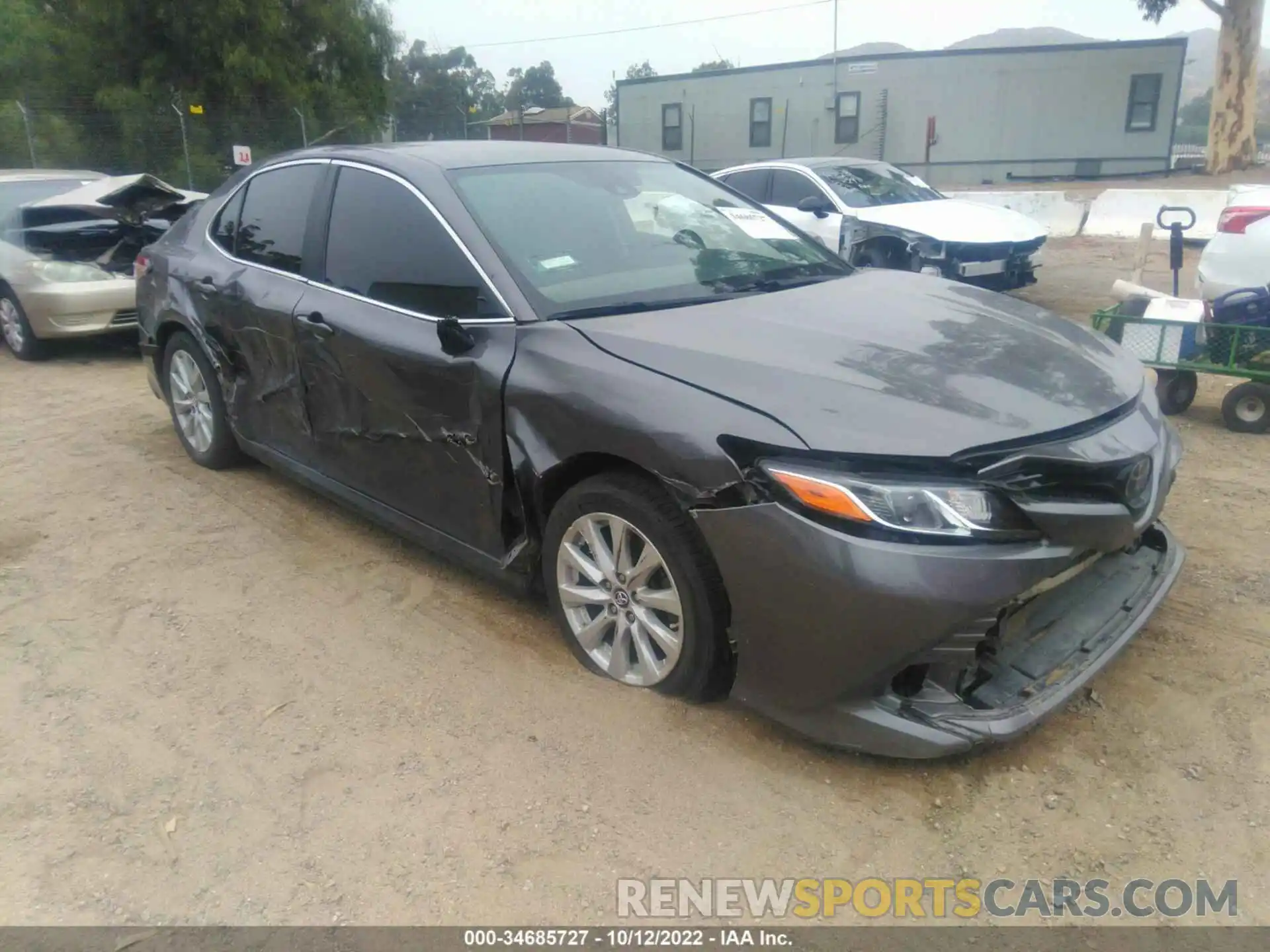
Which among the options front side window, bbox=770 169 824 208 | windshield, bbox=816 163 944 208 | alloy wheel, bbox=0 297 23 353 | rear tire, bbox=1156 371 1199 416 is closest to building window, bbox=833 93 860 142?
windshield, bbox=816 163 944 208

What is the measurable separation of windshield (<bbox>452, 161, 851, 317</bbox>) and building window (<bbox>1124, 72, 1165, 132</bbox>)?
28567 mm

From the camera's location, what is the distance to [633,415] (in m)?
2.83

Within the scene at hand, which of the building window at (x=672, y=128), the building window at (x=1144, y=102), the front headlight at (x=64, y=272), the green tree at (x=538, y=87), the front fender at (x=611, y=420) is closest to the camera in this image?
the front fender at (x=611, y=420)

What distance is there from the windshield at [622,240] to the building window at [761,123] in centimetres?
2927

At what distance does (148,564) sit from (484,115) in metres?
58.6

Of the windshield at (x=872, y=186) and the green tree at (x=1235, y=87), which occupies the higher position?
the green tree at (x=1235, y=87)

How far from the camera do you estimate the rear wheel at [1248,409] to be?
560 centimetres

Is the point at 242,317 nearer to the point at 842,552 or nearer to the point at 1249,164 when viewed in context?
the point at 842,552

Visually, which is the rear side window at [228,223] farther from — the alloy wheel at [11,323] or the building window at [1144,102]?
the building window at [1144,102]

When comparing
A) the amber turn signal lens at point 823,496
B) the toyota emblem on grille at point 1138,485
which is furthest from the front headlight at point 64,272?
the toyota emblem on grille at point 1138,485

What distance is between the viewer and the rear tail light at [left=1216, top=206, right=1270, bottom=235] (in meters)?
6.27

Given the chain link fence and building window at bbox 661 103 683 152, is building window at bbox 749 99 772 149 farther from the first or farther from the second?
the chain link fence

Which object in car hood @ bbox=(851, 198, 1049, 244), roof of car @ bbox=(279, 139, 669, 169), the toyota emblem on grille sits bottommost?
the toyota emblem on grille

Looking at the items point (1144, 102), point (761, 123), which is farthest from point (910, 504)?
point (761, 123)
